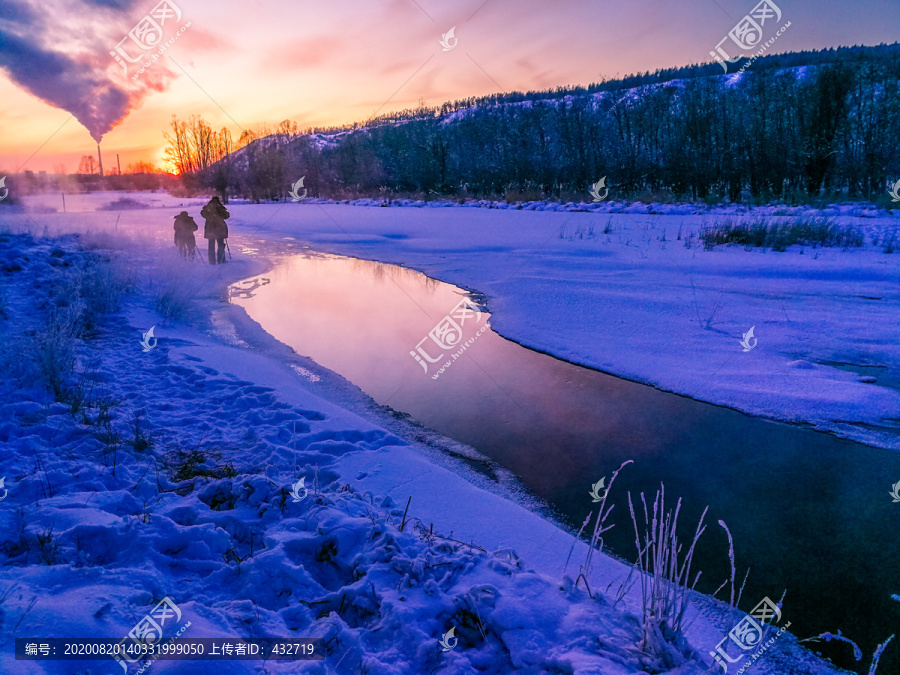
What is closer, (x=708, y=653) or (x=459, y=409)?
(x=708, y=653)

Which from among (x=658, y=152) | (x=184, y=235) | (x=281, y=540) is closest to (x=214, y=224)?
(x=184, y=235)

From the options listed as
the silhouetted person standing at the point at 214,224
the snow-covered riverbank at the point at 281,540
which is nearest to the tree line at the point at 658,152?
the silhouetted person standing at the point at 214,224

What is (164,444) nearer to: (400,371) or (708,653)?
(400,371)

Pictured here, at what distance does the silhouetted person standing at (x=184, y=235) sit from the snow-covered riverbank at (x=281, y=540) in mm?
10003

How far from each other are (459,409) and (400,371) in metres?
1.27

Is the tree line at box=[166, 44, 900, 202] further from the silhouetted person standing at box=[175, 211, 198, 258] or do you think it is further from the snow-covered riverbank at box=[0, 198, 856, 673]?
the snow-covered riverbank at box=[0, 198, 856, 673]

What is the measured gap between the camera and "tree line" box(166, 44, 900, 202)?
24.5 metres

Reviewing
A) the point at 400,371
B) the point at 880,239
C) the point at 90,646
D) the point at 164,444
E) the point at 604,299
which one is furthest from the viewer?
the point at 880,239

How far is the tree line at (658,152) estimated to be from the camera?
2447cm

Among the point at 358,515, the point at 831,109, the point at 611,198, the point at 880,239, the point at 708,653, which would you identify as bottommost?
the point at 708,653

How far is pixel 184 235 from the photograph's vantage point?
1367cm

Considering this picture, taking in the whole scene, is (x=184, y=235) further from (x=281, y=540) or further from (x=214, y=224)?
(x=281, y=540)

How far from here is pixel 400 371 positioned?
19.9ft

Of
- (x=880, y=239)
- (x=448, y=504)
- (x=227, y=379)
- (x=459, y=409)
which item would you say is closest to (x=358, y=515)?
(x=448, y=504)
